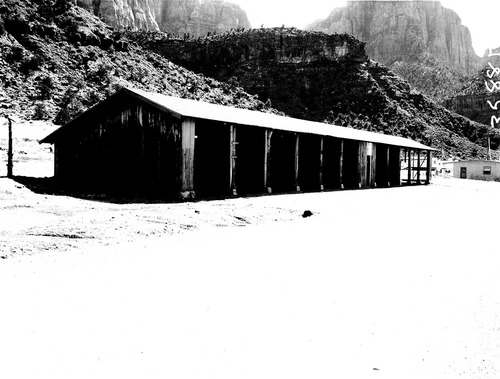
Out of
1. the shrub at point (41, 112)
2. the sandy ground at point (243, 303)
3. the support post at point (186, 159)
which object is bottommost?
the sandy ground at point (243, 303)

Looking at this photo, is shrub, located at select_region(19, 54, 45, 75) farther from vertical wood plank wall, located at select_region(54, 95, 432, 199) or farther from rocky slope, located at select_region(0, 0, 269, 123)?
vertical wood plank wall, located at select_region(54, 95, 432, 199)

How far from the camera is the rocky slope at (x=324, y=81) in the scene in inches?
2781

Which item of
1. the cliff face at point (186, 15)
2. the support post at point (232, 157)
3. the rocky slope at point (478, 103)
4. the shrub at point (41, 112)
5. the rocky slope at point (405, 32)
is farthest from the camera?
the rocky slope at point (405, 32)

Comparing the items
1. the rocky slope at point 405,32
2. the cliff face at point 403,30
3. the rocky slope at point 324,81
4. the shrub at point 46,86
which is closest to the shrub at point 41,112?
the shrub at point 46,86

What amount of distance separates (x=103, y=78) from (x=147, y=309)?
149ft

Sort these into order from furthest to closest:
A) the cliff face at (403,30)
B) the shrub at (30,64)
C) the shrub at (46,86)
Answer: the cliff face at (403,30)
the shrub at (30,64)
the shrub at (46,86)

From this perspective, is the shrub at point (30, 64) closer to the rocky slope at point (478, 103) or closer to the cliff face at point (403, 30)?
the rocky slope at point (478, 103)

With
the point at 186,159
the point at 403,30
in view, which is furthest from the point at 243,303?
the point at 403,30

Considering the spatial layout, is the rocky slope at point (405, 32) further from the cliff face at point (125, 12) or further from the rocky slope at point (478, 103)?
the cliff face at point (125, 12)

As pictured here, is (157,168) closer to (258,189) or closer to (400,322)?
(258,189)

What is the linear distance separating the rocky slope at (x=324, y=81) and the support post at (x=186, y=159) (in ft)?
169

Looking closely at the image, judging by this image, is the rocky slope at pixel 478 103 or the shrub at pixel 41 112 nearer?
the shrub at pixel 41 112

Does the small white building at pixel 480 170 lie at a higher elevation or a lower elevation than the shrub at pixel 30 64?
lower

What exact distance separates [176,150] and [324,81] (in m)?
64.8
